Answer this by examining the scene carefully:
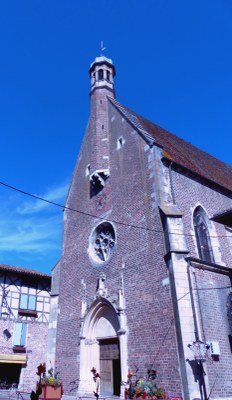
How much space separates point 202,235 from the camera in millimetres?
14141

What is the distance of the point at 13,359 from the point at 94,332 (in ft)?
36.5

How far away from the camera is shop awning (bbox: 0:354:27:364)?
22.0m

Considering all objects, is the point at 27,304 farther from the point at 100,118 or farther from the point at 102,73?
the point at 102,73

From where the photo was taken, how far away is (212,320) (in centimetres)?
1108

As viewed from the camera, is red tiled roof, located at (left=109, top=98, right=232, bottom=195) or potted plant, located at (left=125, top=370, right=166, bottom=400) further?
red tiled roof, located at (left=109, top=98, right=232, bottom=195)

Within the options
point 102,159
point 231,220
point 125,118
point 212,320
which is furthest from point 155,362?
point 125,118

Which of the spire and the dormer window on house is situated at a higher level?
the spire

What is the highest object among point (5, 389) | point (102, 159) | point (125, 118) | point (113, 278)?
point (125, 118)

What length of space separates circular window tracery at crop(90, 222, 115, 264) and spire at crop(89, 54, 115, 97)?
353 inches

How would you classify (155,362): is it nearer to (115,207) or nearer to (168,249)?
(168,249)

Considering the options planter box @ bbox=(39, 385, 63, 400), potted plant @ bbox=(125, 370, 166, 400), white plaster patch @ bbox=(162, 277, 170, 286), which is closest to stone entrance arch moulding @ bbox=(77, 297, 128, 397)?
white plaster patch @ bbox=(162, 277, 170, 286)

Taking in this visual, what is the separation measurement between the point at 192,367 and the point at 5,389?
1681cm

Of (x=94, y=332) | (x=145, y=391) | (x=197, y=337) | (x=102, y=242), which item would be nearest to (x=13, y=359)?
(x=94, y=332)

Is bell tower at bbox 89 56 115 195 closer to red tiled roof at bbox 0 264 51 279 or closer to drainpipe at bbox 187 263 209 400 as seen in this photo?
drainpipe at bbox 187 263 209 400
